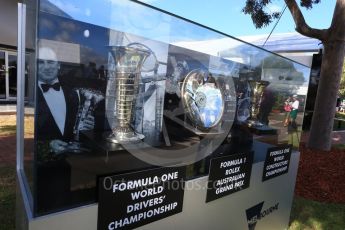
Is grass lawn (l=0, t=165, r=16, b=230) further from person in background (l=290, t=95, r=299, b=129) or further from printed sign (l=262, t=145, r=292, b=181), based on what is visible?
person in background (l=290, t=95, r=299, b=129)

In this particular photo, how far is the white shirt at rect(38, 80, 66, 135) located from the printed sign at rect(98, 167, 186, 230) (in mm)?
351

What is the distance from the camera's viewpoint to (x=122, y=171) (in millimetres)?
1631

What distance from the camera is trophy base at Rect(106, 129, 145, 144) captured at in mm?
1684

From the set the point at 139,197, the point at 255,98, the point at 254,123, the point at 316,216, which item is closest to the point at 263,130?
the point at 254,123

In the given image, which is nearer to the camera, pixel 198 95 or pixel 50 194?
pixel 50 194

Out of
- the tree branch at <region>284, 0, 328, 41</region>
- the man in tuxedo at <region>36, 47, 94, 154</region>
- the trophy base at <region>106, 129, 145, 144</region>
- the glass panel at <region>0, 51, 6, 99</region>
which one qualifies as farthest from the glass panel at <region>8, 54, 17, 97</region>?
the man in tuxedo at <region>36, 47, 94, 154</region>

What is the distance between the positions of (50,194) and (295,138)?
284cm

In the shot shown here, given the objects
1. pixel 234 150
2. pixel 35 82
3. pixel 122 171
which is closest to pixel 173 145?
pixel 122 171

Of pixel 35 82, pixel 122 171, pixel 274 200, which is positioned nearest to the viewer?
pixel 35 82

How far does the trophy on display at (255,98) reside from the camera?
2688 millimetres

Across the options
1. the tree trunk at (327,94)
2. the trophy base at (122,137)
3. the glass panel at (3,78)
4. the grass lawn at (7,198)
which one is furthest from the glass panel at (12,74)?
the trophy base at (122,137)

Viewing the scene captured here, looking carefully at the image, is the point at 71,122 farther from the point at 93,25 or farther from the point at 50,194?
the point at 93,25

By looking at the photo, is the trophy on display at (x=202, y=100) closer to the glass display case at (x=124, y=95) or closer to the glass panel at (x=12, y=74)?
the glass display case at (x=124, y=95)

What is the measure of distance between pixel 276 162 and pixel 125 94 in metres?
1.94
